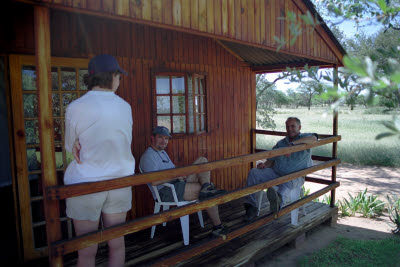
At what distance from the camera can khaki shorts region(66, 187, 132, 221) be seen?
2.20 metres

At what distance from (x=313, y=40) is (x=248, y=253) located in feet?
10.0

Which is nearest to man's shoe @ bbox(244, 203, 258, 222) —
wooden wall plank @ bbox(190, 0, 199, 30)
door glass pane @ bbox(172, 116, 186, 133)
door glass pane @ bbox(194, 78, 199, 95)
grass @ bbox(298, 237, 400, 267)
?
grass @ bbox(298, 237, 400, 267)

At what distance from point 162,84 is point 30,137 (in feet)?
6.41

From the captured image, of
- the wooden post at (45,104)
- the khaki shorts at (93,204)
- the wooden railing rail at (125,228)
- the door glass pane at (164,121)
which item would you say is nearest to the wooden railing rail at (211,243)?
the wooden railing rail at (125,228)

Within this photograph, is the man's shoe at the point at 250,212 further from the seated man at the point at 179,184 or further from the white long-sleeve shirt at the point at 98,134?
the white long-sleeve shirt at the point at 98,134

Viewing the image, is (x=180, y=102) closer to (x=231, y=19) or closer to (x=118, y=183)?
(x=231, y=19)

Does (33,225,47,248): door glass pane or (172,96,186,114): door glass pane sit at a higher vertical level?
(172,96,186,114): door glass pane

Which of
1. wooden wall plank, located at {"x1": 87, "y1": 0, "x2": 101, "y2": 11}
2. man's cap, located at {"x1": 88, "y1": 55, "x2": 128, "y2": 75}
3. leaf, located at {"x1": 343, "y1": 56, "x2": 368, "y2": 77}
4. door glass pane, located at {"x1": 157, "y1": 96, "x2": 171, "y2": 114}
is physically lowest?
door glass pane, located at {"x1": 157, "y1": 96, "x2": 171, "y2": 114}

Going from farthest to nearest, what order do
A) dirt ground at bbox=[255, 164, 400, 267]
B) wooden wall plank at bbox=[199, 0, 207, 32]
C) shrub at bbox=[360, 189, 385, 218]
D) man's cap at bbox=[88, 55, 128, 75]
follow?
1. shrub at bbox=[360, 189, 385, 218]
2. dirt ground at bbox=[255, 164, 400, 267]
3. wooden wall plank at bbox=[199, 0, 207, 32]
4. man's cap at bbox=[88, 55, 128, 75]

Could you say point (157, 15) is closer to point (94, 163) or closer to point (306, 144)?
point (94, 163)

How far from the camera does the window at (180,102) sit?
15.3 ft

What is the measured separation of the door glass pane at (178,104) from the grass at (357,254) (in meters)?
2.64

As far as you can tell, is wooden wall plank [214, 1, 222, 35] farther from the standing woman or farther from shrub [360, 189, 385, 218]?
shrub [360, 189, 385, 218]

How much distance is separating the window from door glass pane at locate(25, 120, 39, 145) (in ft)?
5.23
